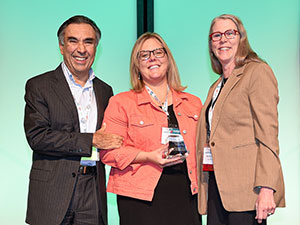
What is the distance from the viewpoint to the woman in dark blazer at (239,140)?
201 centimetres

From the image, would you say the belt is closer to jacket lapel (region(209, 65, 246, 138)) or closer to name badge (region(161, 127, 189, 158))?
name badge (region(161, 127, 189, 158))

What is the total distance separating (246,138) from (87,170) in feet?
3.59

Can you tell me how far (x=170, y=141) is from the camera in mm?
2348

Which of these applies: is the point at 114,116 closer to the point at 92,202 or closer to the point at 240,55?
the point at 92,202

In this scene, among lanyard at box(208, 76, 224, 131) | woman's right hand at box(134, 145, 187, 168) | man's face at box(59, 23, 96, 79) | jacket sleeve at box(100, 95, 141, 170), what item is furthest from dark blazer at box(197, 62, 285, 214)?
man's face at box(59, 23, 96, 79)

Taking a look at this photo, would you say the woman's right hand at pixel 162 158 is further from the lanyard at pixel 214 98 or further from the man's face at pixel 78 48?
the man's face at pixel 78 48

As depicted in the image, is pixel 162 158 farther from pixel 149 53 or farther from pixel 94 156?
pixel 149 53

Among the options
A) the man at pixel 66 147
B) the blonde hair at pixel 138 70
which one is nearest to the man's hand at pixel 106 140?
the man at pixel 66 147

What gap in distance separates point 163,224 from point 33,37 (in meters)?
2.55

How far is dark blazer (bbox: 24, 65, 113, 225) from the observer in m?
2.43

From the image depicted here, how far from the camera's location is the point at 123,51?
14.3 feet

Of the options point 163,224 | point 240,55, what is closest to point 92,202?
point 163,224

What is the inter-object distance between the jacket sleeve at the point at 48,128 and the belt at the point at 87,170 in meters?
0.14

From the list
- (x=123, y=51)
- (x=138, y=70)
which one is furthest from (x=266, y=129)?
(x=123, y=51)
